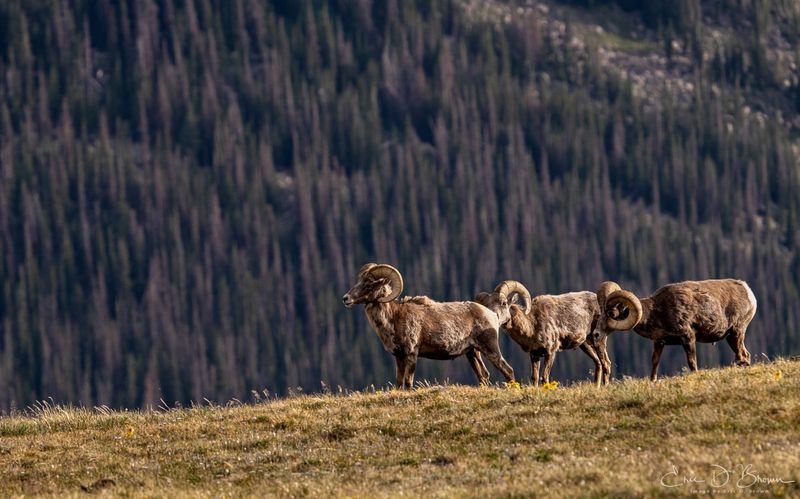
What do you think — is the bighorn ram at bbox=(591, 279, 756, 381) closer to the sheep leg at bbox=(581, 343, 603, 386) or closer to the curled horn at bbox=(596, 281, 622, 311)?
the curled horn at bbox=(596, 281, 622, 311)

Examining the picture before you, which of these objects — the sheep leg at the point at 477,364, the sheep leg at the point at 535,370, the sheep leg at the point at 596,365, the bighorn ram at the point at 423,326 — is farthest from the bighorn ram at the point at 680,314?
the sheep leg at the point at 477,364

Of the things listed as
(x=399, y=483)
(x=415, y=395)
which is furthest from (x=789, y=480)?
(x=415, y=395)

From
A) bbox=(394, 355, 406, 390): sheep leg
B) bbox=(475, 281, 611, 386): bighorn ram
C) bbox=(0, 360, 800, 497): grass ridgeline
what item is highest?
bbox=(475, 281, 611, 386): bighorn ram

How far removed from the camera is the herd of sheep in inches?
1275

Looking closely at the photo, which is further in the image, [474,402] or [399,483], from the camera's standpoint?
[474,402]

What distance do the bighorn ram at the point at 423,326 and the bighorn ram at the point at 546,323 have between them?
1.56 feet

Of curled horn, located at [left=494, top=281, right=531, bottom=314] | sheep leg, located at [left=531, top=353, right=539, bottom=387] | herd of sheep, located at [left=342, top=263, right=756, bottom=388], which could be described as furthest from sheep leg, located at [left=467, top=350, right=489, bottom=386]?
curled horn, located at [left=494, top=281, right=531, bottom=314]

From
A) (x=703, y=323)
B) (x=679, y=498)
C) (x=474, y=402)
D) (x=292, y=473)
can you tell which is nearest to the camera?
(x=679, y=498)

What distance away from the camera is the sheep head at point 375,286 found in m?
33.2

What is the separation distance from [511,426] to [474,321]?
796 cm

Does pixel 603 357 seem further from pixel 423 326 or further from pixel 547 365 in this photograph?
pixel 423 326

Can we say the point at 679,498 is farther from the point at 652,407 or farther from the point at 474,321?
the point at 474,321

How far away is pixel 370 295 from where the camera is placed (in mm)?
33250

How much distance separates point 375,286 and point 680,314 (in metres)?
6.07
